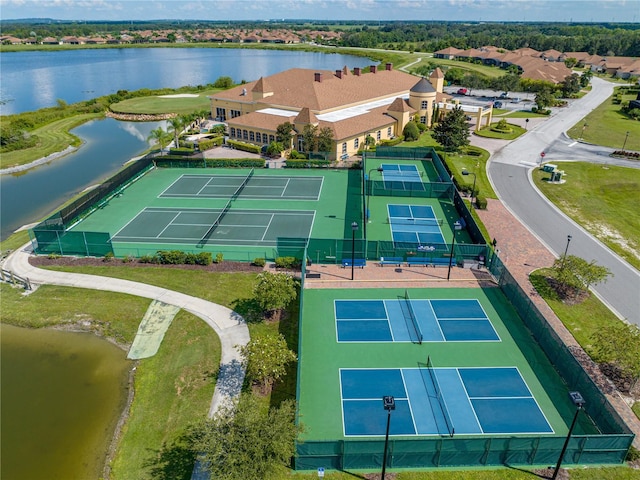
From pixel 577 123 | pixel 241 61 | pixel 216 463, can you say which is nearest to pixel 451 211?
pixel 216 463

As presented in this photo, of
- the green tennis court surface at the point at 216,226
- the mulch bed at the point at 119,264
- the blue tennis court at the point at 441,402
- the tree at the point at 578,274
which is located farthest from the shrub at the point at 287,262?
the tree at the point at 578,274

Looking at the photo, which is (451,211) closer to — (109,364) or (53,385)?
(109,364)

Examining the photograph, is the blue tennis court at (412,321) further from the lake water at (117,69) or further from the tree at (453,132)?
the lake water at (117,69)

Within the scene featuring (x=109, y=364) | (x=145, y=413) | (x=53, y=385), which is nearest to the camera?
(x=145, y=413)

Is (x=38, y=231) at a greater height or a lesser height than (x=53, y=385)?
greater

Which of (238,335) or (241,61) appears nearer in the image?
(238,335)

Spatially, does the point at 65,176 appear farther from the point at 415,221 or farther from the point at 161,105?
the point at 415,221
